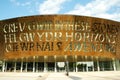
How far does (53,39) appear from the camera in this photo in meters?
57.5

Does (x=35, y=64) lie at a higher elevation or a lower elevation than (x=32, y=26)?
lower

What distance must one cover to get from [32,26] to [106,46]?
21126mm

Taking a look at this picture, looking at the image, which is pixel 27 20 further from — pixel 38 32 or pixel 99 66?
pixel 99 66

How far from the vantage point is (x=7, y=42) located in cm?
6038

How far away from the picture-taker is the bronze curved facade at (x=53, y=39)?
57.6 meters

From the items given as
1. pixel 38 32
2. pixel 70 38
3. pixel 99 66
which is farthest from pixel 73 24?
pixel 99 66

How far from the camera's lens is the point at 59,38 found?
5775 centimetres

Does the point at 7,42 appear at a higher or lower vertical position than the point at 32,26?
lower

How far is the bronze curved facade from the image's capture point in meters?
57.6

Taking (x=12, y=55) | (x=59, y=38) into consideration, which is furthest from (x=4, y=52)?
(x=59, y=38)

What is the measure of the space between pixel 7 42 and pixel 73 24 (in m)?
18.7

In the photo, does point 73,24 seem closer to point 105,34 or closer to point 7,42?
point 105,34

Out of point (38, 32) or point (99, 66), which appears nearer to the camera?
point (38, 32)

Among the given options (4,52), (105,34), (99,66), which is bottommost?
(99,66)
